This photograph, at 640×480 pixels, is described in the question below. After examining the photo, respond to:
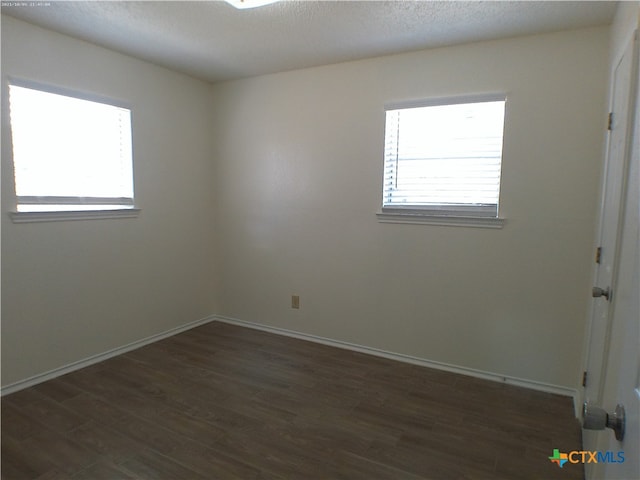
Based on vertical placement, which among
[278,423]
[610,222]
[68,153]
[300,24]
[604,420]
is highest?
[300,24]

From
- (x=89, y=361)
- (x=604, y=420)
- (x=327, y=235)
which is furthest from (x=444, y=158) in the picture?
(x=89, y=361)

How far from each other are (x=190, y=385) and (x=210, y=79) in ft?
9.64

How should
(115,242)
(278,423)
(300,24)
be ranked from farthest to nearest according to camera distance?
(115,242)
(300,24)
(278,423)

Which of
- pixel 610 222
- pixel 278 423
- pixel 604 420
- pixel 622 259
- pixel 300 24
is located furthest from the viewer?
pixel 300 24

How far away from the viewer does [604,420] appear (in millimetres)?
770

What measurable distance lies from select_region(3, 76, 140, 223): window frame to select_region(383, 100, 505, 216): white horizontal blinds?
2.24 meters

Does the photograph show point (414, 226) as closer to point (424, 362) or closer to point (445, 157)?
point (445, 157)

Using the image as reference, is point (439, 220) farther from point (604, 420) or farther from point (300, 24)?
point (604, 420)

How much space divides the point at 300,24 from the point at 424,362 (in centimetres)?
275

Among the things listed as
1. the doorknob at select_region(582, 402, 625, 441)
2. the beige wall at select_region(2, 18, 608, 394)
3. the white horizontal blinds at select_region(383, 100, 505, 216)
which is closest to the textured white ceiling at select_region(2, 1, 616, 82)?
the beige wall at select_region(2, 18, 608, 394)

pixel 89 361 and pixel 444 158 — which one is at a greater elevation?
pixel 444 158

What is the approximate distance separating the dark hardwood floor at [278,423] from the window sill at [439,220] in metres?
1.20

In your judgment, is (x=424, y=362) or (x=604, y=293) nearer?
(x=604, y=293)

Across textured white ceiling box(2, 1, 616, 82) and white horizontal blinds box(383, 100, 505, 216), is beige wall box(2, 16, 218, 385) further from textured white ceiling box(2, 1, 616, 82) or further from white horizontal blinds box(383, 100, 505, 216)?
white horizontal blinds box(383, 100, 505, 216)
